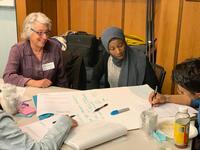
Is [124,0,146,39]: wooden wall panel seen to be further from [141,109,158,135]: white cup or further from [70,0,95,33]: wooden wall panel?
[141,109,158,135]: white cup

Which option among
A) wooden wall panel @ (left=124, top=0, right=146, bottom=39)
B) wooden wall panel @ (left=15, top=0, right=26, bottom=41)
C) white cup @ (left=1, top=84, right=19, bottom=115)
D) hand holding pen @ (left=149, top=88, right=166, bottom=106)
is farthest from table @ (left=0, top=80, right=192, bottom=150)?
wooden wall panel @ (left=15, top=0, right=26, bottom=41)

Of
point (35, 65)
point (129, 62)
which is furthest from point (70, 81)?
point (129, 62)

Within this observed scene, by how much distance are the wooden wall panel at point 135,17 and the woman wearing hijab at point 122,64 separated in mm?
1231

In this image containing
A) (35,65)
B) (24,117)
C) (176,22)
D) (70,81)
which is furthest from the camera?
(176,22)

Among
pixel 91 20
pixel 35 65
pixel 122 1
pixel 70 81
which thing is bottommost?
pixel 70 81

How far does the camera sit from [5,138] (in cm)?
127

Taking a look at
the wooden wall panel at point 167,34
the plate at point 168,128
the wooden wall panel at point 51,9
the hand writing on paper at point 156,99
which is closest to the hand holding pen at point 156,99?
the hand writing on paper at point 156,99

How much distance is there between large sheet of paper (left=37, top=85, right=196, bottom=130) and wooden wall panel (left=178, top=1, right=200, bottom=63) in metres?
1.07

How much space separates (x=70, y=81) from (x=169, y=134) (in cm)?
137

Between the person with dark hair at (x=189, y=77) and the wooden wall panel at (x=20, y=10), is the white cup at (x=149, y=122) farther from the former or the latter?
the wooden wall panel at (x=20, y=10)

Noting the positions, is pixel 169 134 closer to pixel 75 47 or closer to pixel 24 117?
pixel 24 117

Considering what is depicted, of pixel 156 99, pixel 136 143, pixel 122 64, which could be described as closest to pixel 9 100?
pixel 136 143

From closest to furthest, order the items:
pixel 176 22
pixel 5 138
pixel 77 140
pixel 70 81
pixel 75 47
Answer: pixel 5 138, pixel 77 140, pixel 70 81, pixel 176 22, pixel 75 47

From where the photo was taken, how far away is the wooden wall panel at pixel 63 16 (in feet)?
13.9
